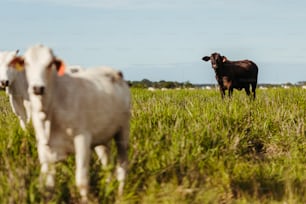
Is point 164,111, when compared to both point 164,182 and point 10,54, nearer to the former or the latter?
point 10,54

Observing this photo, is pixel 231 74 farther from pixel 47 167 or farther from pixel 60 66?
pixel 60 66

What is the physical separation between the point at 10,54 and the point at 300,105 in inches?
202

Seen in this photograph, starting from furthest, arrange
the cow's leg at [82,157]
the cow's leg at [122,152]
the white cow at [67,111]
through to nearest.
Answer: the cow's leg at [122,152], the cow's leg at [82,157], the white cow at [67,111]

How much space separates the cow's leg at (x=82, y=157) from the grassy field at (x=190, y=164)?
0.19 meters

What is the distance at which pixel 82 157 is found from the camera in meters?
5.33

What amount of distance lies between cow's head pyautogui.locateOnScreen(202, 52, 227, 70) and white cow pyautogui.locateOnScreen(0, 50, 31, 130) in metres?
11.4

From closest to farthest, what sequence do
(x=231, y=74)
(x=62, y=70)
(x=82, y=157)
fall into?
1. (x=62, y=70)
2. (x=82, y=157)
3. (x=231, y=74)

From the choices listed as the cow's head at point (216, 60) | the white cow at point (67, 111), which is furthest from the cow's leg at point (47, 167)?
the cow's head at point (216, 60)

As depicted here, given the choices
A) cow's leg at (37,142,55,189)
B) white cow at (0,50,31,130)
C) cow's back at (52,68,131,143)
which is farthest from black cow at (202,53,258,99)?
cow's leg at (37,142,55,189)

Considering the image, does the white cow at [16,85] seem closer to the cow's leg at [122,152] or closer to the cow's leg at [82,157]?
the cow's leg at [122,152]

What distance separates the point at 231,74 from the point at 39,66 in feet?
51.6

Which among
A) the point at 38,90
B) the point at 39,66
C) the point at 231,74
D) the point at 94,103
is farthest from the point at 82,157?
the point at 231,74

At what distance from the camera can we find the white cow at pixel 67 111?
17.0 ft

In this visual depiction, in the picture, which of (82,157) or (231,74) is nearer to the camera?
(82,157)
